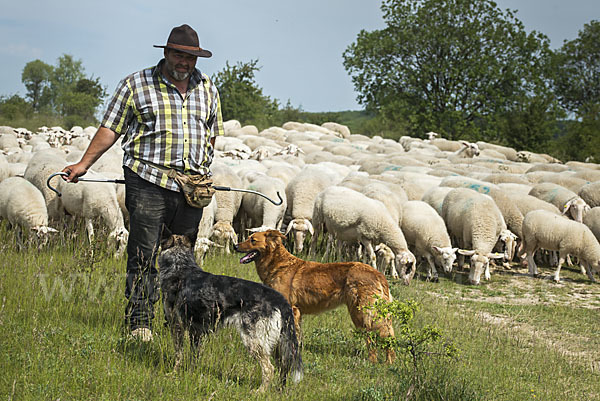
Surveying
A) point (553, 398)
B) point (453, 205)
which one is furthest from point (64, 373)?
point (453, 205)

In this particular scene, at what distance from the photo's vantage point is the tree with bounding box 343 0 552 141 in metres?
38.4

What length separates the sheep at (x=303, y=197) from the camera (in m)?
11.0

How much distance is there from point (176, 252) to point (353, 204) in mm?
6613

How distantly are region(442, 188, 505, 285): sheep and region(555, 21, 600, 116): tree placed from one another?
Answer: 4942 cm

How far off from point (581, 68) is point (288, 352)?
202 ft

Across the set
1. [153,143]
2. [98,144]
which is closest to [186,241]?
[153,143]

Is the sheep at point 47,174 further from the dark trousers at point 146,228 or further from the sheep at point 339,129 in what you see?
the sheep at point 339,129

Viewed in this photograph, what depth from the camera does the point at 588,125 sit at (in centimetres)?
3080

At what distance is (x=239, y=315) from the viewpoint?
387 centimetres

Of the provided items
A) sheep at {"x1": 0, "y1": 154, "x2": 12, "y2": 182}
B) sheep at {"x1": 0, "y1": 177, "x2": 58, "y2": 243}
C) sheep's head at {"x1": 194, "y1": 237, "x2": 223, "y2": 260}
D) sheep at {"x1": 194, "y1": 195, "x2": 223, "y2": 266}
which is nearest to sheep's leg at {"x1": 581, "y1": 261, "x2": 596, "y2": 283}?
sheep at {"x1": 194, "y1": 195, "x2": 223, "y2": 266}

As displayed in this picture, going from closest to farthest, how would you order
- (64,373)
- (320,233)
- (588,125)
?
(64,373)
(320,233)
(588,125)

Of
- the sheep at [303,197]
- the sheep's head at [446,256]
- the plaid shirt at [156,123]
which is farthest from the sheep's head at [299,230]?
the plaid shirt at [156,123]

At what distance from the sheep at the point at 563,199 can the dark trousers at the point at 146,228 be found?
10.8m

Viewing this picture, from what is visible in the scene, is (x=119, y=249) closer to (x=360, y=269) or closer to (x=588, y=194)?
(x=360, y=269)
